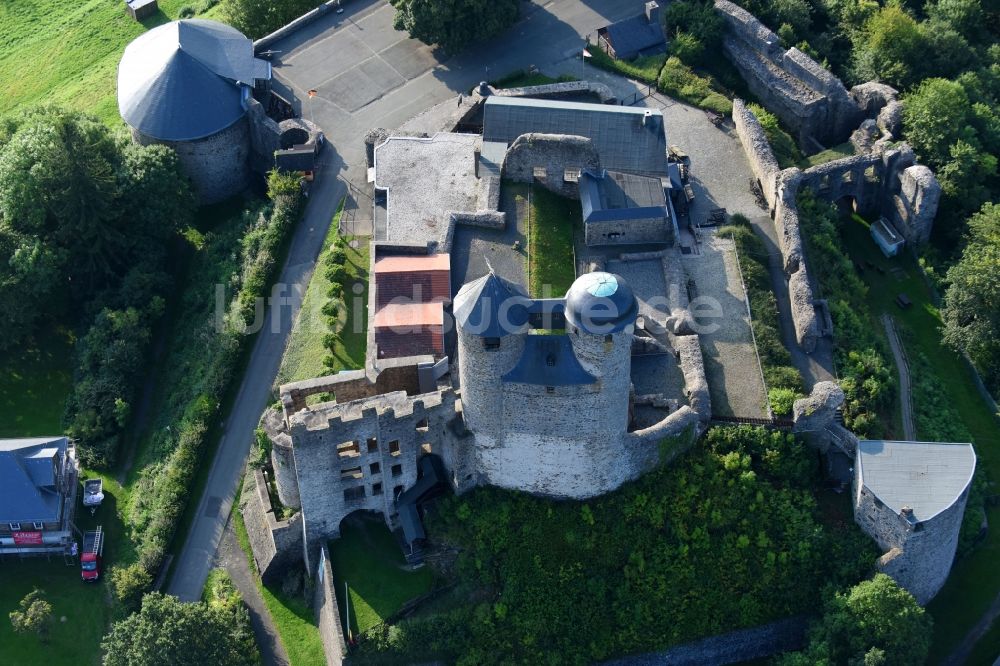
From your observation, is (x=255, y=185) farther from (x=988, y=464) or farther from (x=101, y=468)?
(x=988, y=464)

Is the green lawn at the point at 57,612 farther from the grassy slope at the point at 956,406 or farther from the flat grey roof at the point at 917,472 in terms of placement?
the grassy slope at the point at 956,406

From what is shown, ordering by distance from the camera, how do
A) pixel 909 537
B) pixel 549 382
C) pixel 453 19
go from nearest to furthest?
1. pixel 549 382
2. pixel 909 537
3. pixel 453 19

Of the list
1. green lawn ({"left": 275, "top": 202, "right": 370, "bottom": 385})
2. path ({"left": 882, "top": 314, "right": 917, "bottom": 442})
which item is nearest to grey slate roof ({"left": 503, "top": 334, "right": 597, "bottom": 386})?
green lawn ({"left": 275, "top": 202, "right": 370, "bottom": 385})

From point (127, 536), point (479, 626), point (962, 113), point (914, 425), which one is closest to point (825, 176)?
point (962, 113)

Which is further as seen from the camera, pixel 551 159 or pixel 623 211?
pixel 551 159

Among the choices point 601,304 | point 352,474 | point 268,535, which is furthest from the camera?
point 268,535

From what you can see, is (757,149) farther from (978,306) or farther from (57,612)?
(57,612)

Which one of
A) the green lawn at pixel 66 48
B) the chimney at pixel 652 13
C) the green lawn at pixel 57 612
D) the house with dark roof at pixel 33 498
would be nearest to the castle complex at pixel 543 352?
the chimney at pixel 652 13

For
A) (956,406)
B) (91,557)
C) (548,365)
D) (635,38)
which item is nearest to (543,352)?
(548,365)

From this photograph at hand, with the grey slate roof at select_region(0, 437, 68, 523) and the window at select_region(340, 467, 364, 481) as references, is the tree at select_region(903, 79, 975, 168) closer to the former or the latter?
the window at select_region(340, 467, 364, 481)
